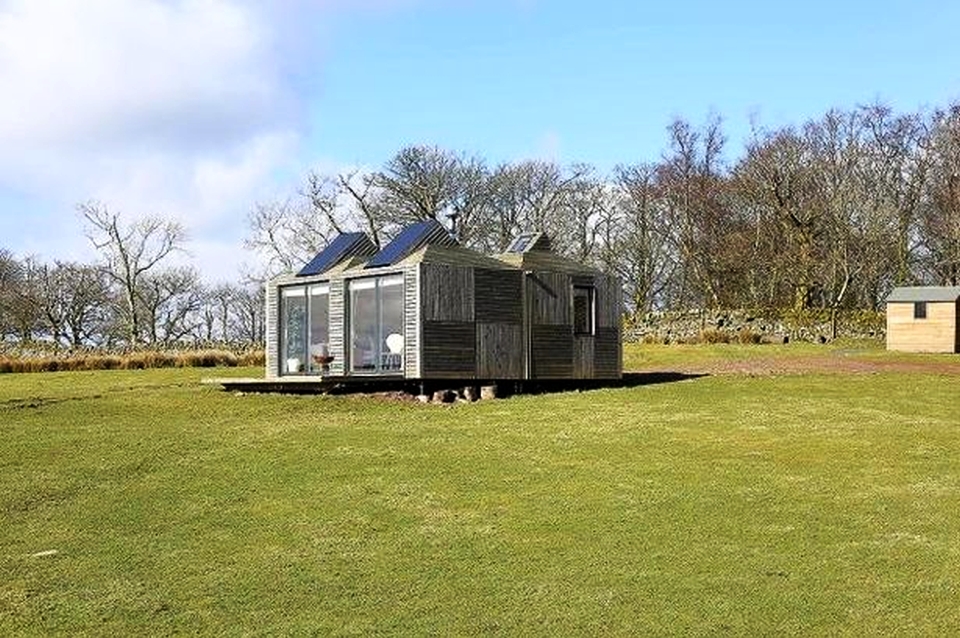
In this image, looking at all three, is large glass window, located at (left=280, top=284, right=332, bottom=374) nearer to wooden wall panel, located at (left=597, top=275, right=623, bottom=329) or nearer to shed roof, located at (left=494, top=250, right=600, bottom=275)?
shed roof, located at (left=494, top=250, right=600, bottom=275)

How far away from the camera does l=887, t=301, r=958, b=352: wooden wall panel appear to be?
34.1 m

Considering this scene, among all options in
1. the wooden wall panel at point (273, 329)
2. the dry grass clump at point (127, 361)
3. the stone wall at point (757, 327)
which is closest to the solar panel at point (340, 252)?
the wooden wall panel at point (273, 329)

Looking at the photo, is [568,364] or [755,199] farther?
[755,199]

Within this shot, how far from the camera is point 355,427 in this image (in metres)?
16.7

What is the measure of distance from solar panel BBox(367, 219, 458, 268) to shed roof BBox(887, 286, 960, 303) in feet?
61.1

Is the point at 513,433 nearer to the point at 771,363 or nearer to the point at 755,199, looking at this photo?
the point at 771,363

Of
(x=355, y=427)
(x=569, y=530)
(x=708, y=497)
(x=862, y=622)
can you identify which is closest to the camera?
(x=862, y=622)

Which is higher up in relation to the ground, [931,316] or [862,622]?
[931,316]

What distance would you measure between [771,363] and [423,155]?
25450 millimetres

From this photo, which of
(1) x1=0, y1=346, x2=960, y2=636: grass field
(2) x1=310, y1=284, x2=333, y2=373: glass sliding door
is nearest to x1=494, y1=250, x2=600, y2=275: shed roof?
(2) x1=310, y1=284, x2=333, y2=373: glass sliding door

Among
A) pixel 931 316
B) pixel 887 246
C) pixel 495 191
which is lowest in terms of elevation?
pixel 931 316

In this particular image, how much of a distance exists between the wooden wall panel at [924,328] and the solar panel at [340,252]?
19301mm

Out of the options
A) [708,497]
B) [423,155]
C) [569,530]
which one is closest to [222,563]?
[569,530]

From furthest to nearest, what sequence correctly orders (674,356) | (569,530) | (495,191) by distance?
(495,191) → (674,356) → (569,530)
